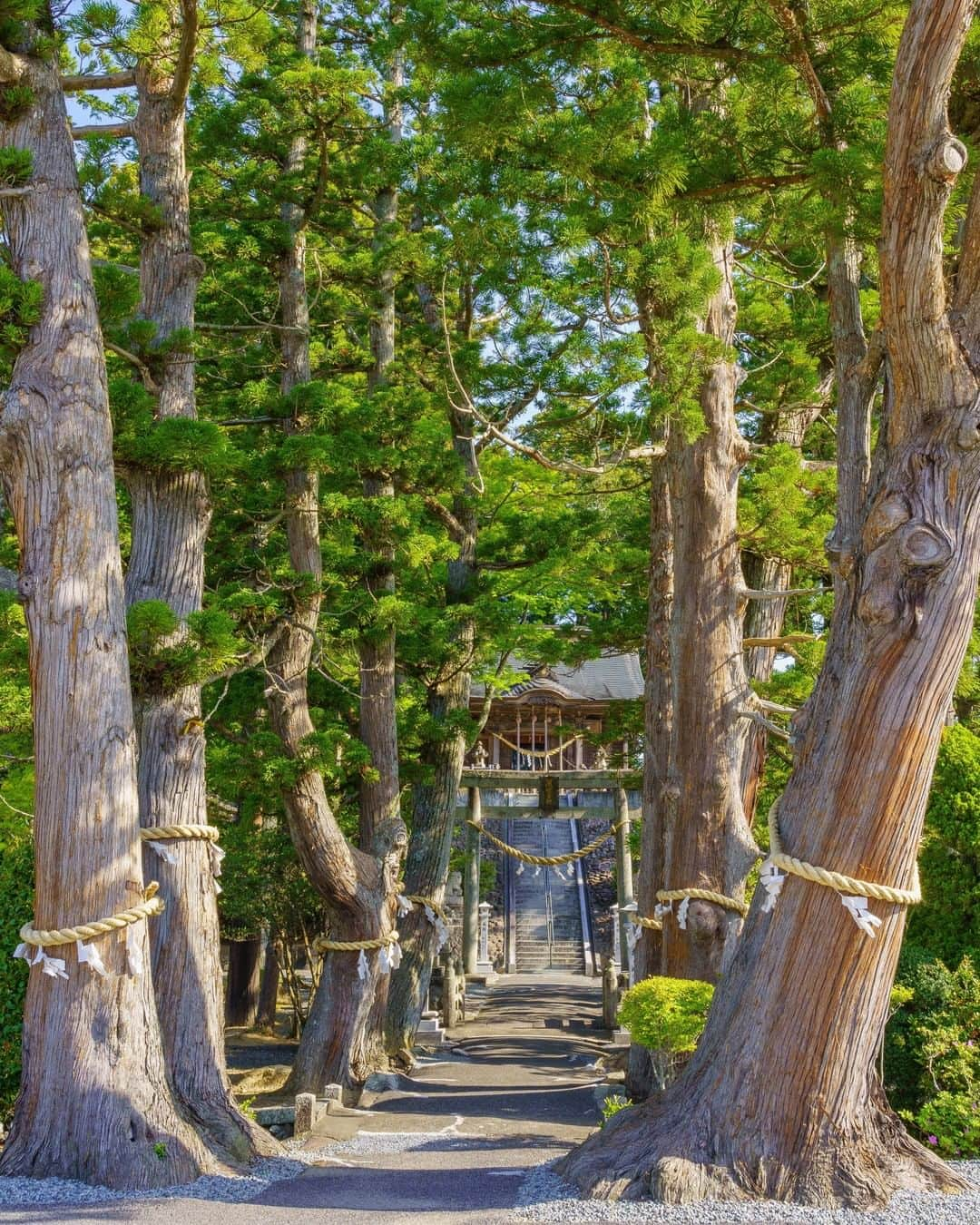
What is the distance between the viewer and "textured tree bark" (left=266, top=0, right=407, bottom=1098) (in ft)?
31.0

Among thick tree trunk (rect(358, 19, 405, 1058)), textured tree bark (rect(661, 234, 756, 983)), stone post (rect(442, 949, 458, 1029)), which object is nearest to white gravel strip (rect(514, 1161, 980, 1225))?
textured tree bark (rect(661, 234, 756, 983))

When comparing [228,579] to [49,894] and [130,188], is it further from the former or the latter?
[49,894]

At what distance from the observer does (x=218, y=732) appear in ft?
40.4

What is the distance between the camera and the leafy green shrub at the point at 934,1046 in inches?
210

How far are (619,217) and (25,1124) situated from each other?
5.11 meters

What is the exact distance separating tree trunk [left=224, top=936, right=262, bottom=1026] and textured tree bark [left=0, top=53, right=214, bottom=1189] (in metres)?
11.5

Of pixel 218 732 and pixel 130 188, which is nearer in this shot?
pixel 130 188

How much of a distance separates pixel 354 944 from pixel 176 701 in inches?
156

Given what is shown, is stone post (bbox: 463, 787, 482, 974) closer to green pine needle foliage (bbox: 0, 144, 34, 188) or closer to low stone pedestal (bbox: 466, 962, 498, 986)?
low stone pedestal (bbox: 466, 962, 498, 986)

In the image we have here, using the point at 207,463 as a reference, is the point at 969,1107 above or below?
below

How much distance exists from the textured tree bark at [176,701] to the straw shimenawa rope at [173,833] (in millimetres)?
66

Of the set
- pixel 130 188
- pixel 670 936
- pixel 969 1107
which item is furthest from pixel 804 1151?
pixel 130 188

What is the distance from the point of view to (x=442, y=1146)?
21.6ft

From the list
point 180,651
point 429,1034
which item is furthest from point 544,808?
point 180,651
